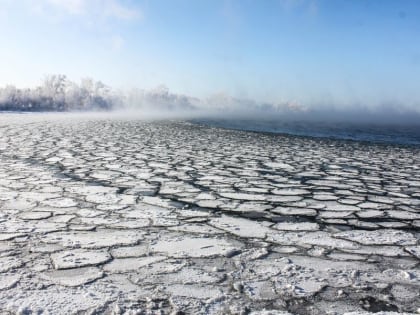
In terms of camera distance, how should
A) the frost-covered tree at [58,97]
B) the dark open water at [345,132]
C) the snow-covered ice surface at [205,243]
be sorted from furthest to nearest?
the frost-covered tree at [58,97]
the dark open water at [345,132]
the snow-covered ice surface at [205,243]

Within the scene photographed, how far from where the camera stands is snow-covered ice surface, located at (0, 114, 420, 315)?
159cm

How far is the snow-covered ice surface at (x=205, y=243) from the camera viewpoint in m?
1.59

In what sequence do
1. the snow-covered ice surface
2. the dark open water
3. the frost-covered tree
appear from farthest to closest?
1. the frost-covered tree
2. the dark open water
3. the snow-covered ice surface

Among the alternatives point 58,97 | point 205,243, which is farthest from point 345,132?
point 58,97

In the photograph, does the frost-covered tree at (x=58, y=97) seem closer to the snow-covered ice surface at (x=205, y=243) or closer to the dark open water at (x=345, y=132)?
the dark open water at (x=345, y=132)

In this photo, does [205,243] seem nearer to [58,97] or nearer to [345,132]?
[345,132]

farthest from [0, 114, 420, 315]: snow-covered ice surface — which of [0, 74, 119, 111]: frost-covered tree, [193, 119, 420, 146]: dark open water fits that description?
[0, 74, 119, 111]: frost-covered tree

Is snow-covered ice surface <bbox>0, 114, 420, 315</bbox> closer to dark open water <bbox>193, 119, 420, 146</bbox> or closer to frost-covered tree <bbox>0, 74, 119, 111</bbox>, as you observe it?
dark open water <bbox>193, 119, 420, 146</bbox>

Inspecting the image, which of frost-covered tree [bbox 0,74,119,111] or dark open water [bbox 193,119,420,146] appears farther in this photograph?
frost-covered tree [bbox 0,74,119,111]

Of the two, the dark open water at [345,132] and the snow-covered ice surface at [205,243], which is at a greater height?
the dark open water at [345,132]

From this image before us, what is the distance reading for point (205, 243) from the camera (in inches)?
90.0

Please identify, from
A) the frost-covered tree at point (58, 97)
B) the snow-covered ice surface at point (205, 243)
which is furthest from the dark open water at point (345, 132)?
the frost-covered tree at point (58, 97)

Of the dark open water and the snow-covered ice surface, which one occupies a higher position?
the dark open water

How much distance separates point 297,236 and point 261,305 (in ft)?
3.23
